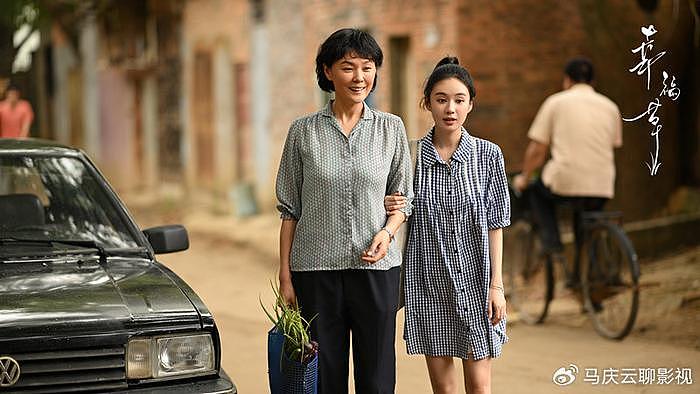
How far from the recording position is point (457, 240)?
5.00 m

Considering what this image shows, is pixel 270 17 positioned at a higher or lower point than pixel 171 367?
higher

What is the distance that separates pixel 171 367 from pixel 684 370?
387 centimetres

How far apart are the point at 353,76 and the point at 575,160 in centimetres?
448

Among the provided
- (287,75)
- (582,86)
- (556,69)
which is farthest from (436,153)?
(287,75)

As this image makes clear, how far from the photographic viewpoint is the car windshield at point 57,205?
5758mm

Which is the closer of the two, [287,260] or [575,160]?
[287,260]

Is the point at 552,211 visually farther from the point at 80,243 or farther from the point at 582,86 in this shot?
the point at 80,243

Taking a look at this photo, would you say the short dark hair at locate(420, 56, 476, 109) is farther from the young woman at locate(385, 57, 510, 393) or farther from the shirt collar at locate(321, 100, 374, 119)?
the shirt collar at locate(321, 100, 374, 119)

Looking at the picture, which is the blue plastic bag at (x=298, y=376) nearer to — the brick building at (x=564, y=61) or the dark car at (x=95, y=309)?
the dark car at (x=95, y=309)

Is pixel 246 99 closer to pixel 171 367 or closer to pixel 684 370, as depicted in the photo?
pixel 684 370

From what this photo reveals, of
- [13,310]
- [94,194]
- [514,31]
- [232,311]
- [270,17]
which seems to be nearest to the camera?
[13,310]

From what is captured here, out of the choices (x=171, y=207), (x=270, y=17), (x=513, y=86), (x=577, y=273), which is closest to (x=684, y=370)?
(x=577, y=273)

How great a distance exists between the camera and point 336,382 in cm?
499

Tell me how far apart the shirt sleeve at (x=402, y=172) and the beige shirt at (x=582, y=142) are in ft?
14.0
